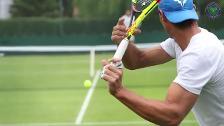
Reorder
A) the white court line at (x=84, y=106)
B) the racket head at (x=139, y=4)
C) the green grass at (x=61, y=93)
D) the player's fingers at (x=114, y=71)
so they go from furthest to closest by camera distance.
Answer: the green grass at (x=61, y=93) → the white court line at (x=84, y=106) → the racket head at (x=139, y=4) → the player's fingers at (x=114, y=71)

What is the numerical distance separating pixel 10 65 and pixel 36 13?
67.1ft

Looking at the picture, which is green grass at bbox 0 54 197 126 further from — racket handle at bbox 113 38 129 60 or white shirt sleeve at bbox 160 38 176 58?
racket handle at bbox 113 38 129 60

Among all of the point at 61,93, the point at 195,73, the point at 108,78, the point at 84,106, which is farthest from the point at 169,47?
the point at 61,93

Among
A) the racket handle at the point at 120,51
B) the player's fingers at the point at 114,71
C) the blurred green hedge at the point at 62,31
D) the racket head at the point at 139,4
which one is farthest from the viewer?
the blurred green hedge at the point at 62,31

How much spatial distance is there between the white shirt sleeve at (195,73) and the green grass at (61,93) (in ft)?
14.6

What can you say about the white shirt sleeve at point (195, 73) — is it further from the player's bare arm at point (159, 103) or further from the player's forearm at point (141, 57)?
the player's forearm at point (141, 57)

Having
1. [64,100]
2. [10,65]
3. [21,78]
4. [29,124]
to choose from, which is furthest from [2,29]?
[29,124]

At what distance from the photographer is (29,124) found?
26.5ft

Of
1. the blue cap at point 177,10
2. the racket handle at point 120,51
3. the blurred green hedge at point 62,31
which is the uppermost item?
the blue cap at point 177,10

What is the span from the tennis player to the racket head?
716 mm

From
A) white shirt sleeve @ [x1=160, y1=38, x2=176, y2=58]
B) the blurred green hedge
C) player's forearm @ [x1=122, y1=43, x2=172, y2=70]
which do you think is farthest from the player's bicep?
the blurred green hedge

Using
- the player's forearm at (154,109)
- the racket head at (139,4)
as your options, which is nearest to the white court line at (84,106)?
the racket head at (139,4)

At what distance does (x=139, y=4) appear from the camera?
4.13 meters

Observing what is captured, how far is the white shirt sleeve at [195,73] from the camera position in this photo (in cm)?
322
